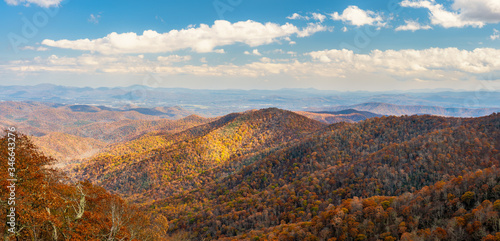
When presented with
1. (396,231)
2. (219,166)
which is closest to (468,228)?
(396,231)

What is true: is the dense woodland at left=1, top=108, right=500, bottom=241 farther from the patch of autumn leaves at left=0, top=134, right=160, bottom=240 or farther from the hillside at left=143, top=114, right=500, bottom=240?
the hillside at left=143, top=114, right=500, bottom=240

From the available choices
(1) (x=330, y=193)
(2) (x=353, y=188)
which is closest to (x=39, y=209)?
(1) (x=330, y=193)

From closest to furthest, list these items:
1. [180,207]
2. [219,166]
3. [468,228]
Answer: [468,228] < [180,207] < [219,166]

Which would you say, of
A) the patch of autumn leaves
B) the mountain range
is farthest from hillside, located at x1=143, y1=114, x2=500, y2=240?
the patch of autumn leaves

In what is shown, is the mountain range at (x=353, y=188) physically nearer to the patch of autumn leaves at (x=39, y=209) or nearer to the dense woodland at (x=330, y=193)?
the dense woodland at (x=330, y=193)

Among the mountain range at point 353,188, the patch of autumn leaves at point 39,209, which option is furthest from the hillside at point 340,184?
the patch of autumn leaves at point 39,209

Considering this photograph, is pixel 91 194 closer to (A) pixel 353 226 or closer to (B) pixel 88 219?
(B) pixel 88 219

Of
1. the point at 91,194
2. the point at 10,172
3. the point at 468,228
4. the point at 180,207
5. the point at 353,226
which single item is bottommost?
the point at 180,207
